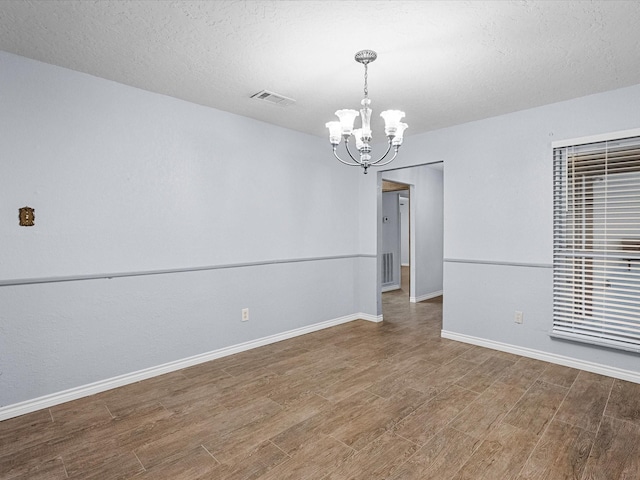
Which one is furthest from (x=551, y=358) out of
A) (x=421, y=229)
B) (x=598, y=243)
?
(x=421, y=229)

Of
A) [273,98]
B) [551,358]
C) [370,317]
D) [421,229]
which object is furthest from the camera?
[421,229]

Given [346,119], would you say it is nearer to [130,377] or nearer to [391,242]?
[130,377]

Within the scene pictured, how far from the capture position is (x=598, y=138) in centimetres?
302

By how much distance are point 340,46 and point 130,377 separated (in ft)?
9.84

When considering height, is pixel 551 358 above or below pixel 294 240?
below

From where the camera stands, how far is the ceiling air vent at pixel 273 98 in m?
3.02

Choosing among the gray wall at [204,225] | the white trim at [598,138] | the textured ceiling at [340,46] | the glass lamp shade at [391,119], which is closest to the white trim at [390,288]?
the gray wall at [204,225]

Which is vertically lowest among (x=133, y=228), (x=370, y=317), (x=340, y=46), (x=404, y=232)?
(x=370, y=317)

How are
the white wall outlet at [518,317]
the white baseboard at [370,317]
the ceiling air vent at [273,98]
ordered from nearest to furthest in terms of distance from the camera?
the ceiling air vent at [273,98] → the white wall outlet at [518,317] → the white baseboard at [370,317]

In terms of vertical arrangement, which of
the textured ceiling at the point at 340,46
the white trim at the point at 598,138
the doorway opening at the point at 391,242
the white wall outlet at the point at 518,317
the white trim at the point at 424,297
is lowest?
the white trim at the point at 424,297

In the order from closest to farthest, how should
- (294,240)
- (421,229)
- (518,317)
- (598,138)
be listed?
(598,138) < (518,317) < (294,240) < (421,229)

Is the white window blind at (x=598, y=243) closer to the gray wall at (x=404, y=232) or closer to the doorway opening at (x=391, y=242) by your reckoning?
the doorway opening at (x=391, y=242)

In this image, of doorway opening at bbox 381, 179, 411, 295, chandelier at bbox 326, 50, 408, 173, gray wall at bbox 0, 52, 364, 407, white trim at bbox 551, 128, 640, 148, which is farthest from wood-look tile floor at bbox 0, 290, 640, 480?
doorway opening at bbox 381, 179, 411, 295

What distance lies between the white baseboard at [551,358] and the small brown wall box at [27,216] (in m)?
4.04
